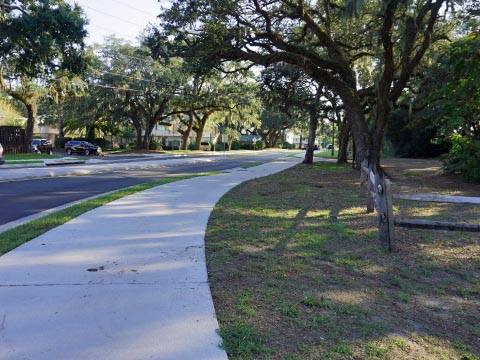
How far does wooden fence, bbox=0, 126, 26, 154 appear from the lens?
33.2 meters

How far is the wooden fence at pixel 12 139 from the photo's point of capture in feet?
109

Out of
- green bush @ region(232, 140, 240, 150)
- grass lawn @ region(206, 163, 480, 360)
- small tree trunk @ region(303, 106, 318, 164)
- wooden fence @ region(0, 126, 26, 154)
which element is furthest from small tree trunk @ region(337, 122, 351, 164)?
green bush @ region(232, 140, 240, 150)

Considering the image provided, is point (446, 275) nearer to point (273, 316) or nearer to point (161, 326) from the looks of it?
point (273, 316)

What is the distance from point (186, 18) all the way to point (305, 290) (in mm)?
11774

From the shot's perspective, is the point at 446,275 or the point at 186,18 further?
the point at 186,18

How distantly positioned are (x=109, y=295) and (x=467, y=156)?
54.7 ft

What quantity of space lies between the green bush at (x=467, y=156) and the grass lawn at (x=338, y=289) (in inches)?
346

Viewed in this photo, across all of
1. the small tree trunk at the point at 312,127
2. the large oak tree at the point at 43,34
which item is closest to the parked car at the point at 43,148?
the large oak tree at the point at 43,34

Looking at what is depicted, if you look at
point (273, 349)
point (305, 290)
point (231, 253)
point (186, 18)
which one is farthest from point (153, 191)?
point (273, 349)

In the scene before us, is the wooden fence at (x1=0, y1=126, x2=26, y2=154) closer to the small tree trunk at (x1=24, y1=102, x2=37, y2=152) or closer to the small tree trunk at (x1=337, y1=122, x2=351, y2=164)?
the small tree trunk at (x1=24, y1=102, x2=37, y2=152)

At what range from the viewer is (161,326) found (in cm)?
348

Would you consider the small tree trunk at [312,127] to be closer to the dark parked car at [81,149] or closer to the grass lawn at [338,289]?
the grass lawn at [338,289]

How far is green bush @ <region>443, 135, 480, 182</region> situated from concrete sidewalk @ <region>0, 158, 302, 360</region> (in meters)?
13.5

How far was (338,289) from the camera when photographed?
176 inches
